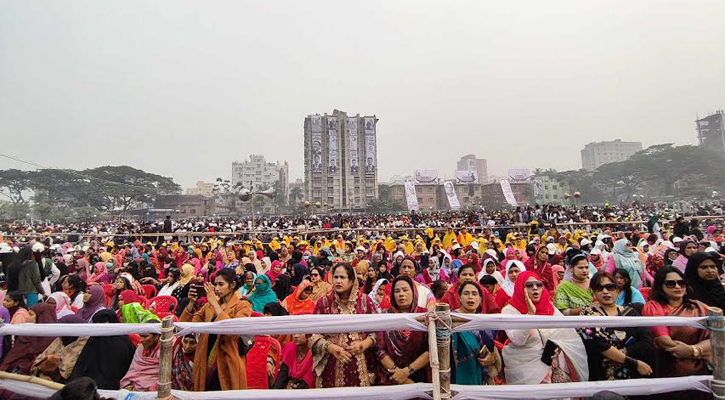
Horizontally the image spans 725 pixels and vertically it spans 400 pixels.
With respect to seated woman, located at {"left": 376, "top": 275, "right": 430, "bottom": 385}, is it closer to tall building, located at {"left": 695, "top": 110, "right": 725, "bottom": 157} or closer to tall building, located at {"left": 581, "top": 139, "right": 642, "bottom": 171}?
tall building, located at {"left": 695, "top": 110, "right": 725, "bottom": 157}

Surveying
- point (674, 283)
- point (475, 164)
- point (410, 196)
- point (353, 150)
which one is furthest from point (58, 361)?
point (475, 164)

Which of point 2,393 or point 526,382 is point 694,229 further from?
point 2,393

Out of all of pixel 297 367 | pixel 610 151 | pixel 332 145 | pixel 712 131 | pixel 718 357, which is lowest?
pixel 297 367

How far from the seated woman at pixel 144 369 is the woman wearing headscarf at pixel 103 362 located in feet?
0.22

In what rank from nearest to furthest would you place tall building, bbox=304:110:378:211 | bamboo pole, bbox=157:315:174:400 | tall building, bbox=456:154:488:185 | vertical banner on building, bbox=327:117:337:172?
bamboo pole, bbox=157:315:174:400 → vertical banner on building, bbox=327:117:337:172 → tall building, bbox=304:110:378:211 → tall building, bbox=456:154:488:185

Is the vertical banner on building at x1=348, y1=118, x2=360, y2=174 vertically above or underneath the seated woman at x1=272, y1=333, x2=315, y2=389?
above

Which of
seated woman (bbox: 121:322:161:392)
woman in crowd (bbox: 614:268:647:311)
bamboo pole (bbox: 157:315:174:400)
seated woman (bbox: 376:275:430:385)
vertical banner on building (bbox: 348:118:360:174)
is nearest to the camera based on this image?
bamboo pole (bbox: 157:315:174:400)

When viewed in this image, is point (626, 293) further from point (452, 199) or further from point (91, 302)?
point (452, 199)

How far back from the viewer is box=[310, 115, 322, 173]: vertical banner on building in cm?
8006

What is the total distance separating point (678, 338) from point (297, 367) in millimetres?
2644

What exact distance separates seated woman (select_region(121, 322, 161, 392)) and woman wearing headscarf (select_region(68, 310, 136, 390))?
66 millimetres

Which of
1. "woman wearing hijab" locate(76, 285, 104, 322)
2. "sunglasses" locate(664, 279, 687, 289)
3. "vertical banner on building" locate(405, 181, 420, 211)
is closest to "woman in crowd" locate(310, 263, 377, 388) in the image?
"sunglasses" locate(664, 279, 687, 289)

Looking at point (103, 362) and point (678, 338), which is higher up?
point (678, 338)

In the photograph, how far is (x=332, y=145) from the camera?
82.3 m
